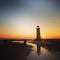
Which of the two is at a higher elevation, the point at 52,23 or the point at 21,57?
the point at 52,23

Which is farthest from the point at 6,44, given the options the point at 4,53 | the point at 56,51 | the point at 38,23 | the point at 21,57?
the point at 56,51

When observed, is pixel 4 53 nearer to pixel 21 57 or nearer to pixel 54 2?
pixel 21 57

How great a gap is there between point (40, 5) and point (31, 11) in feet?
0.40

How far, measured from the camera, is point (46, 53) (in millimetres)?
1512

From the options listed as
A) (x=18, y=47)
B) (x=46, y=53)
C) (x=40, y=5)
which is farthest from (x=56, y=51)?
(x=40, y=5)

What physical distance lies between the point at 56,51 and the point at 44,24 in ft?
1.04

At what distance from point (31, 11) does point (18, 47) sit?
412 mm

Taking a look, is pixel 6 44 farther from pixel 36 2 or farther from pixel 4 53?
pixel 36 2

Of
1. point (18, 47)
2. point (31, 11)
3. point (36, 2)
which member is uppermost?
point (36, 2)

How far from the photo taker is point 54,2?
5.16 feet

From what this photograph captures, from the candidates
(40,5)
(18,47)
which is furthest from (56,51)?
(40,5)

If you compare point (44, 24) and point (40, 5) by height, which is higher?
point (40, 5)

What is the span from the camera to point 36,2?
61.6 inches

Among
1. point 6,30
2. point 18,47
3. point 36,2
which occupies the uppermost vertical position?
point 36,2
